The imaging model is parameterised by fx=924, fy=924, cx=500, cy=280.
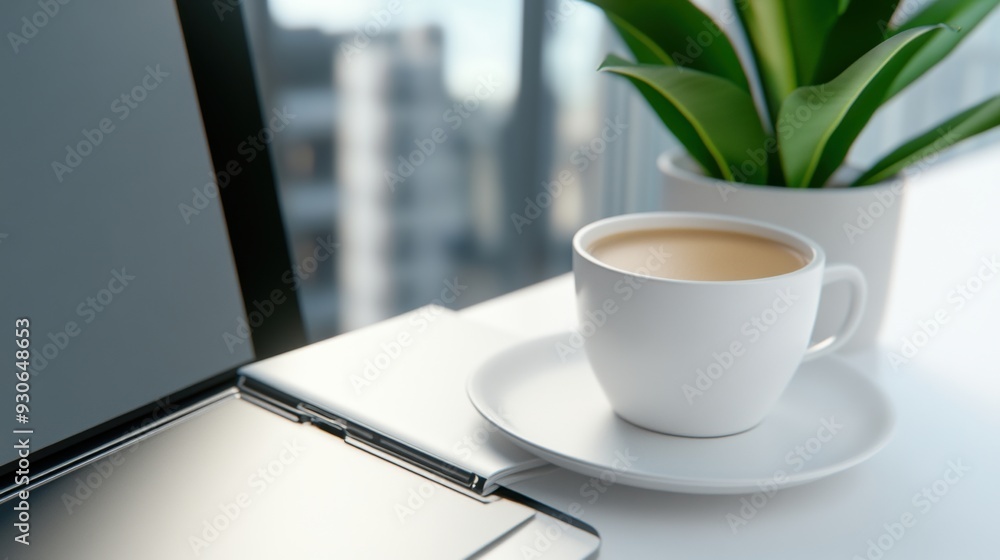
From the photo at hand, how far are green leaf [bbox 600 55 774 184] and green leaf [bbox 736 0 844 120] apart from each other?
0.03 m

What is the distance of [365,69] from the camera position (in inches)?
73.4

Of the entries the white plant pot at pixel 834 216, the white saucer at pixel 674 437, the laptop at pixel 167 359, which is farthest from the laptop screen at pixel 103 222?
the white plant pot at pixel 834 216

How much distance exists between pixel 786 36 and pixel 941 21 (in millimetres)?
81

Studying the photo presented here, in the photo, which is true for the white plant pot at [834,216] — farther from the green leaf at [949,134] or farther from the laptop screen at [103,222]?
the laptop screen at [103,222]

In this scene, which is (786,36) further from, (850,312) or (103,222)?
(103,222)

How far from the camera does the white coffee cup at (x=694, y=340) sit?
354 millimetres

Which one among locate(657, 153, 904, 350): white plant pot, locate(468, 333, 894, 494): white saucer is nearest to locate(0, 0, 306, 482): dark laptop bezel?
locate(468, 333, 894, 494): white saucer

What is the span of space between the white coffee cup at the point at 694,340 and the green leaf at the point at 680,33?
0.14 m

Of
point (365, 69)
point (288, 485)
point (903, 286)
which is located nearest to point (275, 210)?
point (288, 485)

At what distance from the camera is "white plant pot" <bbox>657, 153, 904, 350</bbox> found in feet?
1.58

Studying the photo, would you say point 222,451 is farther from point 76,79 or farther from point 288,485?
point 76,79

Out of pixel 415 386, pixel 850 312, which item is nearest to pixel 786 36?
pixel 850 312

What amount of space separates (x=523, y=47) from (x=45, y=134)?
71.1 inches

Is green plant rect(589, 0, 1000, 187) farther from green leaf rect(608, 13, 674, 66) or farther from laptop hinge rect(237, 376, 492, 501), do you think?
laptop hinge rect(237, 376, 492, 501)
